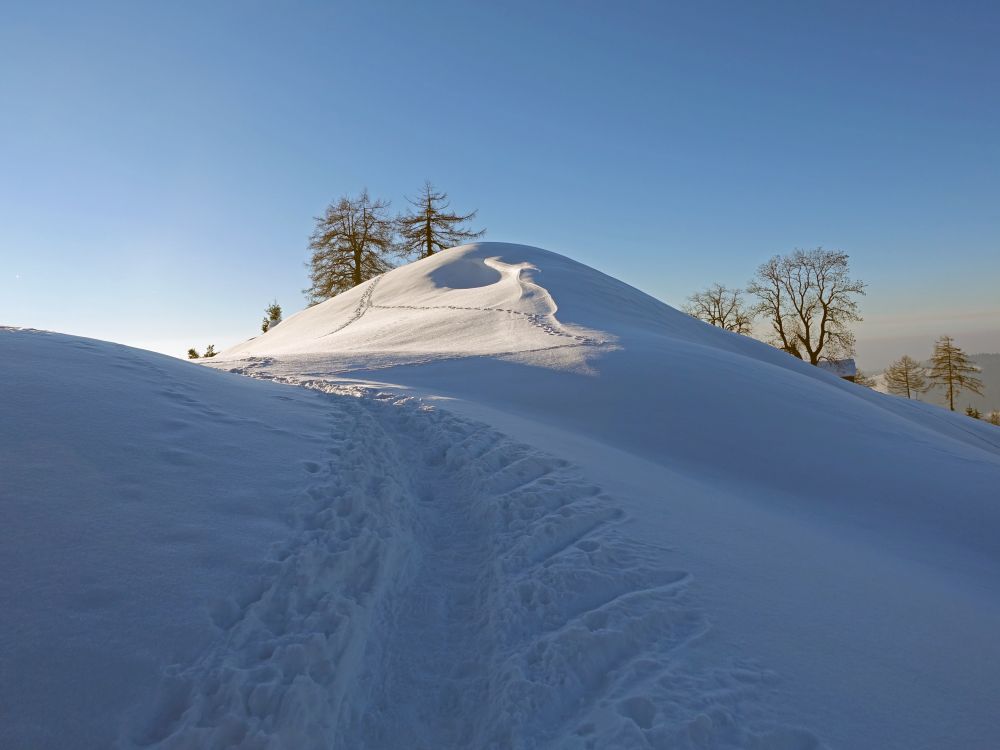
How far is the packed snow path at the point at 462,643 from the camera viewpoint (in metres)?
2.24

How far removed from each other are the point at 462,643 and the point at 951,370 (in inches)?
1869

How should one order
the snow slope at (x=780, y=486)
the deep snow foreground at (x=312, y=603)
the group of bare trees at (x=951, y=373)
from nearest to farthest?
1. the deep snow foreground at (x=312, y=603)
2. the snow slope at (x=780, y=486)
3. the group of bare trees at (x=951, y=373)

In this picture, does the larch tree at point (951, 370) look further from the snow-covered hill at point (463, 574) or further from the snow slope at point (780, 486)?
the snow-covered hill at point (463, 574)

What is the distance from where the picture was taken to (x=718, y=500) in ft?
15.3

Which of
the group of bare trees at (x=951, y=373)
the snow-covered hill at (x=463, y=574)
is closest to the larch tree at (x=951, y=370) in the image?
the group of bare trees at (x=951, y=373)

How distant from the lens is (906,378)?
42750 mm

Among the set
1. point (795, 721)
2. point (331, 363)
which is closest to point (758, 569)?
point (795, 721)

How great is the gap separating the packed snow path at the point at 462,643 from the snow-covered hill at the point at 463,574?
0.02m

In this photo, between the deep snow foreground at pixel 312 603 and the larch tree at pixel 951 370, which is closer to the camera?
the deep snow foreground at pixel 312 603

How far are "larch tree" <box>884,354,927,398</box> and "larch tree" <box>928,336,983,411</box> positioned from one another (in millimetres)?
2727

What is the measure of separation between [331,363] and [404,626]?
6750 mm

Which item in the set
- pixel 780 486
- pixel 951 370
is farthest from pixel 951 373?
pixel 780 486

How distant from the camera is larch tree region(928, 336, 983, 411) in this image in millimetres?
36956

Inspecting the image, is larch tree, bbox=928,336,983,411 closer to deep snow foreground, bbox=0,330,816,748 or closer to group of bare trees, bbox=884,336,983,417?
group of bare trees, bbox=884,336,983,417
